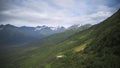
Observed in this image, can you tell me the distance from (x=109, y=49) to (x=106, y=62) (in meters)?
15.7

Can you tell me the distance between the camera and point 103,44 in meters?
114

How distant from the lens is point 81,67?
97.9 meters

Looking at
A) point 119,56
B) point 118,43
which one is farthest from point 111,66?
point 118,43

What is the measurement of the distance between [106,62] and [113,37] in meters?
26.9

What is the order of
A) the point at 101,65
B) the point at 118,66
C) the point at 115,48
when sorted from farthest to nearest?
the point at 115,48
the point at 101,65
the point at 118,66

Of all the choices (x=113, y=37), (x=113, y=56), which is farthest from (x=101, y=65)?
(x=113, y=37)

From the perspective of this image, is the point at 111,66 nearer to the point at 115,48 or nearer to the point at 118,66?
the point at 118,66

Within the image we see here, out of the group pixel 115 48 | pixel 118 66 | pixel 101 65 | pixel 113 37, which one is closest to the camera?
pixel 118 66

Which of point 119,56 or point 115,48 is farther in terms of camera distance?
point 115,48

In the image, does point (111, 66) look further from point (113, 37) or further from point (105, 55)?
point (113, 37)

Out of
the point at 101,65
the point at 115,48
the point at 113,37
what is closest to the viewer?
the point at 101,65

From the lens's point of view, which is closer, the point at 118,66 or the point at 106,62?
the point at 118,66

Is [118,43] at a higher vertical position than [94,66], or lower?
higher

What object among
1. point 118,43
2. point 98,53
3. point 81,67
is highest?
point 118,43
